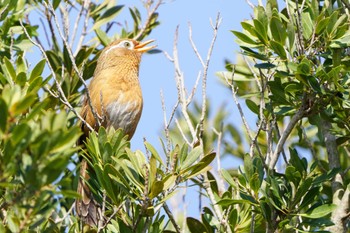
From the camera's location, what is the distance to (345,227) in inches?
191

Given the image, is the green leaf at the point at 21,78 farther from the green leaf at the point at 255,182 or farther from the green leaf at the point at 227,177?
the green leaf at the point at 255,182

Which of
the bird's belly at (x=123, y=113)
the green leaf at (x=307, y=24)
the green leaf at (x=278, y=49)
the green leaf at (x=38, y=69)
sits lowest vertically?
the bird's belly at (x=123, y=113)

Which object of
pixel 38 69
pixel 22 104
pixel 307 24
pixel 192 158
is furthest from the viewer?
pixel 307 24

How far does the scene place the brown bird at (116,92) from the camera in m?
6.23

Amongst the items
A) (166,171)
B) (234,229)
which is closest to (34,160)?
(166,171)

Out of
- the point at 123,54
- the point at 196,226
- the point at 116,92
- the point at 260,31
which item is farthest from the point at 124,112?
the point at 260,31

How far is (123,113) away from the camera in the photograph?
628 cm

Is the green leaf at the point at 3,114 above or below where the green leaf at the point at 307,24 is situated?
below

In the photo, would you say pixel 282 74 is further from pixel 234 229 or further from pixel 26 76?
pixel 26 76

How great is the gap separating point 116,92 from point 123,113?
209 millimetres

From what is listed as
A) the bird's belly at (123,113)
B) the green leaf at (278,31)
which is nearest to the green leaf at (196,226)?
the green leaf at (278,31)

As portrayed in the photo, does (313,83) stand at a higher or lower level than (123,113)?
higher

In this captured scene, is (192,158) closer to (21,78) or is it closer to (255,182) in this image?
(255,182)

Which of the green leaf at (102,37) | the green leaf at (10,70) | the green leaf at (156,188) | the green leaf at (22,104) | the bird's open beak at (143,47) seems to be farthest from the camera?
the bird's open beak at (143,47)
